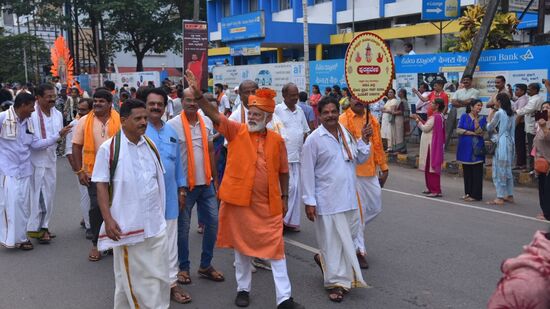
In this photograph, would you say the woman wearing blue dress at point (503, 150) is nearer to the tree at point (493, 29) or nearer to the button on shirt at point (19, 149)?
the tree at point (493, 29)

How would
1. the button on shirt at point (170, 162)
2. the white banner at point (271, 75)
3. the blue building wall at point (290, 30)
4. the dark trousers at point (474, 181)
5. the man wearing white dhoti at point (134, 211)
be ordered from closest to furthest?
the man wearing white dhoti at point (134, 211) → the button on shirt at point (170, 162) → the dark trousers at point (474, 181) → the white banner at point (271, 75) → the blue building wall at point (290, 30)

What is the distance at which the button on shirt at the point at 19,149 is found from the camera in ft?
20.7

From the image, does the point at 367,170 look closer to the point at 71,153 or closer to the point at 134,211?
the point at 134,211

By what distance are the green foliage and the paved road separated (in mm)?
36396

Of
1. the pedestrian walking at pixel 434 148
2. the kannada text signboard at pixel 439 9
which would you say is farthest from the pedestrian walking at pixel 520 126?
the kannada text signboard at pixel 439 9

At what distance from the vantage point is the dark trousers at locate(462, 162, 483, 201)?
881cm

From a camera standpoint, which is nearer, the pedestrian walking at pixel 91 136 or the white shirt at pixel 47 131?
the pedestrian walking at pixel 91 136

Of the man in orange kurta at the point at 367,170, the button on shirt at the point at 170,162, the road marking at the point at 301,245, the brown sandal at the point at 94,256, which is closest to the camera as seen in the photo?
the button on shirt at the point at 170,162

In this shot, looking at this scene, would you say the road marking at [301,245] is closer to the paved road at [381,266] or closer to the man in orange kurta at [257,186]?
the paved road at [381,266]

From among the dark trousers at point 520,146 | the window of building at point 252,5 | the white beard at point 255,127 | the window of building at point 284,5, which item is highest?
the window of building at point 252,5

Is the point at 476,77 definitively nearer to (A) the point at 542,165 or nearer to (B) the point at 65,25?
(A) the point at 542,165

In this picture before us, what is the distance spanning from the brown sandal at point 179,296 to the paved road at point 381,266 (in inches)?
2.2

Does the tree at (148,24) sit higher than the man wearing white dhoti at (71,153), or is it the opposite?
the tree at (148,24)

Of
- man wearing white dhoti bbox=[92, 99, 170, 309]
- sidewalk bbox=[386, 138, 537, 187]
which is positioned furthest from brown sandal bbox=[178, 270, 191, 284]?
sidewalk bbox=[386, 138, 537, 187]
